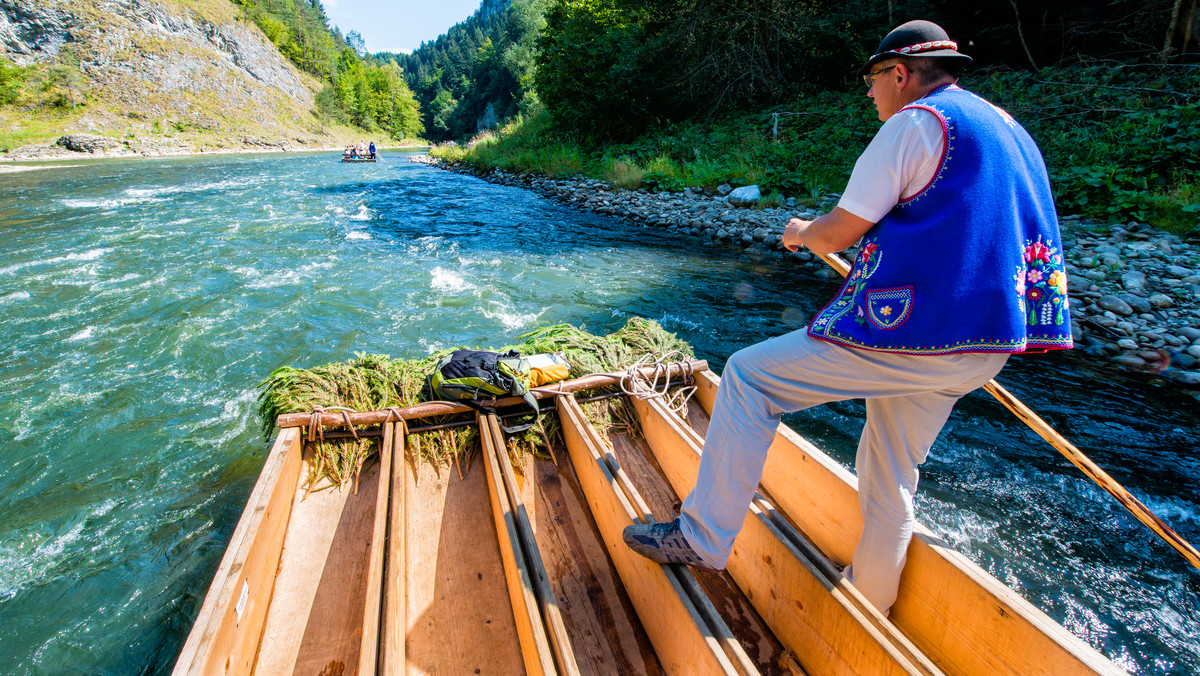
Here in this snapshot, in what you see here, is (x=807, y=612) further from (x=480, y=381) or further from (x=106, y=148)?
(x=106, y=148)

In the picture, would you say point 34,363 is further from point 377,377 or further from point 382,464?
point 382,464

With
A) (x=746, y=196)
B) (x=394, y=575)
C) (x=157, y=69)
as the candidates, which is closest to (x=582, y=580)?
(x=394, y=575)

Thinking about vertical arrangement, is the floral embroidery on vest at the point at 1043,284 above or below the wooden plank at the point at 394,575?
above

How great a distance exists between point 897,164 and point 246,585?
252 centimetres

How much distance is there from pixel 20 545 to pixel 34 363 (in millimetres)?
3222

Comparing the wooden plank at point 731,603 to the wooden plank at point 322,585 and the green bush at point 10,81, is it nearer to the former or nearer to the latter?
the wooden plank at point 322,585

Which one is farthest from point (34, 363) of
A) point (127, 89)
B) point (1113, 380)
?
point (127, 89)

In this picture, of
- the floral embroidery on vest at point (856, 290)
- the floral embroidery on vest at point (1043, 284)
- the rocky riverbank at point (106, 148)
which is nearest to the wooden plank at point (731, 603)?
the floral embroidery on vest at point (856, 290)

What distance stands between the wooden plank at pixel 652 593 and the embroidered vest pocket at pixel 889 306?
1.05m

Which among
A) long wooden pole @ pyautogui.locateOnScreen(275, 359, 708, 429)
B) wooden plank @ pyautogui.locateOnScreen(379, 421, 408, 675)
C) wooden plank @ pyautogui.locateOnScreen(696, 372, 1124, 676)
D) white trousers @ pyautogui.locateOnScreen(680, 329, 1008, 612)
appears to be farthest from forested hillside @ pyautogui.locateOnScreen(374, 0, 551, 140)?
white trousers @ pyautogui.locateOnScreen(680, 329, 1008, 612)

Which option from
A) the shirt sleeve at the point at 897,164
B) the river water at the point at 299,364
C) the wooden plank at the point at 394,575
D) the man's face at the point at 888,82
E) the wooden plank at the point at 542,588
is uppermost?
the man's face at the point at 888,82

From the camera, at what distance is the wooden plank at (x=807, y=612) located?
1553mm

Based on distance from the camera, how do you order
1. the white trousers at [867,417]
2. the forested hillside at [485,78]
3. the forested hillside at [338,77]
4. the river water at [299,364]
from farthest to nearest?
the forested hillside at [338,77]
the forested hillside at [485,78]
the river water at [299,364]
the white trousers at [867,417]

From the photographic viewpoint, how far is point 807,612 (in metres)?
1.85
